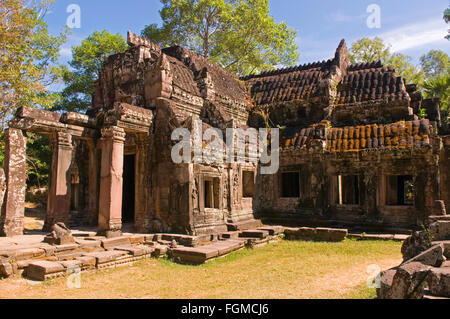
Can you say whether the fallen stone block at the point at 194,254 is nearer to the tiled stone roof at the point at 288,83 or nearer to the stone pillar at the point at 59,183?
the stone pillar at the point at 59,183

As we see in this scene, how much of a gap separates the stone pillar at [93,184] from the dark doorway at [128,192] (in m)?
1.35

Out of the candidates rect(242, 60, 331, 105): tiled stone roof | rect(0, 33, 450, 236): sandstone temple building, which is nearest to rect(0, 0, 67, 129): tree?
rect(0, 33, 450, 236): sandstone temple building

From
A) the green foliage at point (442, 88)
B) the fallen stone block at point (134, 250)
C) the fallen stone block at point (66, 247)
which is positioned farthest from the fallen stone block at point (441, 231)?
the green foliage at point (442, 88)

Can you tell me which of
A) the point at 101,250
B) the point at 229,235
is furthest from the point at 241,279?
the point at 101,250

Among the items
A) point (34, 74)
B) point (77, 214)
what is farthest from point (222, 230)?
point (34, 74)

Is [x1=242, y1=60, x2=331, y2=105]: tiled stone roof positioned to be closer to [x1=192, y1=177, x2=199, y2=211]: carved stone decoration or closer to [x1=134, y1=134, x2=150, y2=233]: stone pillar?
[x1=134, y1=134, x2=150, y2=233]: stone pillar

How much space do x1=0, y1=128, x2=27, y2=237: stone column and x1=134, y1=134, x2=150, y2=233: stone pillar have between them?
10.3 ft

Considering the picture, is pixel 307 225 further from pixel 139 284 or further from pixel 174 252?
pixel 139 284

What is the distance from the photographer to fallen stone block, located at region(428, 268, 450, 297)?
3982 mm

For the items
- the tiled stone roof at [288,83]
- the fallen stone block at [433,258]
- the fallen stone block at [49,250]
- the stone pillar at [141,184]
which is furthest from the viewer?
the tiled stone roof at [288,83]

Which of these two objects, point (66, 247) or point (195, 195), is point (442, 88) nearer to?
point (195, 195)

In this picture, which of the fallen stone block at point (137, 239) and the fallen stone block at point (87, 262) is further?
the fallen stone block at point (137, 239)

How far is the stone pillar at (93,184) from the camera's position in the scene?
38.8 feet

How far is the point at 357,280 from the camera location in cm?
624
